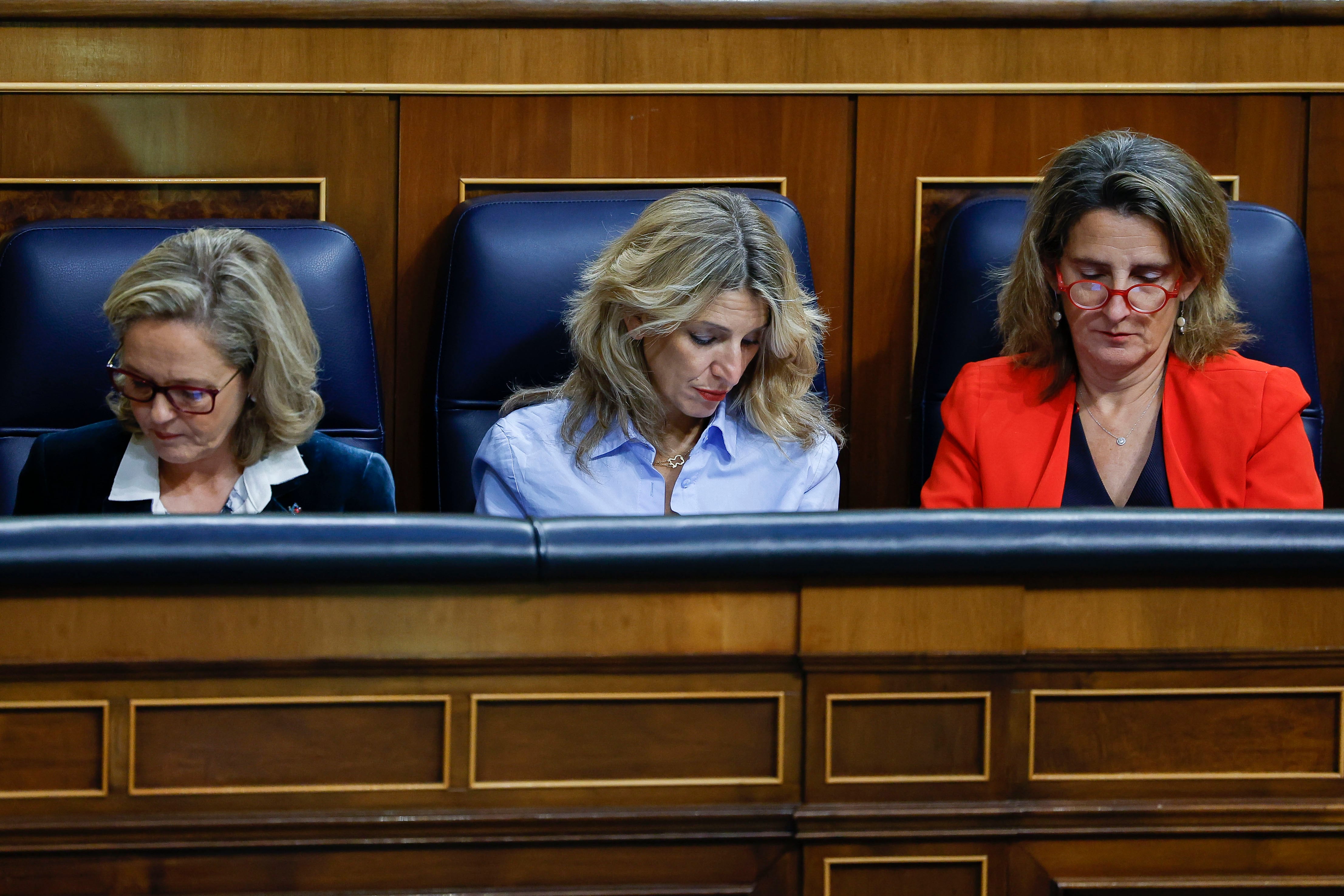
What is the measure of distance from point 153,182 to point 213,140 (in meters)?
0.09

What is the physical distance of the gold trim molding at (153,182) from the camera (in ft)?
5.31

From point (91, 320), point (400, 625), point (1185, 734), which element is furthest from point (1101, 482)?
point (91, 320)

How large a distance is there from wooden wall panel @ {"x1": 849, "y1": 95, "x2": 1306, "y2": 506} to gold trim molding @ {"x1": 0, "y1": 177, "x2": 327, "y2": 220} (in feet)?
2.42

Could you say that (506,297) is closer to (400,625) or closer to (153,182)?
(153,182)

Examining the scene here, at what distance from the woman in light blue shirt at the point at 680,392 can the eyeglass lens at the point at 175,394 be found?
0.32 meters

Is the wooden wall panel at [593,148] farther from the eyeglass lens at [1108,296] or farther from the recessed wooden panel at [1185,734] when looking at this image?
the recessed wooden panel at [1185,734]

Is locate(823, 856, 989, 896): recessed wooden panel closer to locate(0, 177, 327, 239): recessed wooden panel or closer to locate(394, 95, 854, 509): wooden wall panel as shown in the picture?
locate(394, 95, 854, 509): wooden wall panel

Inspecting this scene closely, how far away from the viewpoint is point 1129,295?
1.36 metres

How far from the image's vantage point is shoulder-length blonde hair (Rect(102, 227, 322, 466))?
1257mm

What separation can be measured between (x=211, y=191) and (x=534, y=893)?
1.16 m

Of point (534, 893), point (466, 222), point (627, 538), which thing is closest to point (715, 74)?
point (466, 222)

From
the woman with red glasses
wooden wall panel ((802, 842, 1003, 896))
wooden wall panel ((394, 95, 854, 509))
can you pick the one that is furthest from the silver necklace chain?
wooden wall panel ((802, 842, 1003, 896))

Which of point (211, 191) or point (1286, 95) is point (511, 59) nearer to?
point (211, 191)

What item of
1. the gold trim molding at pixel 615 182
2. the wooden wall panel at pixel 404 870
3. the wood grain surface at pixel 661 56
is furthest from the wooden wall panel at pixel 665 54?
the wooden wall panel at pixel 404 870
